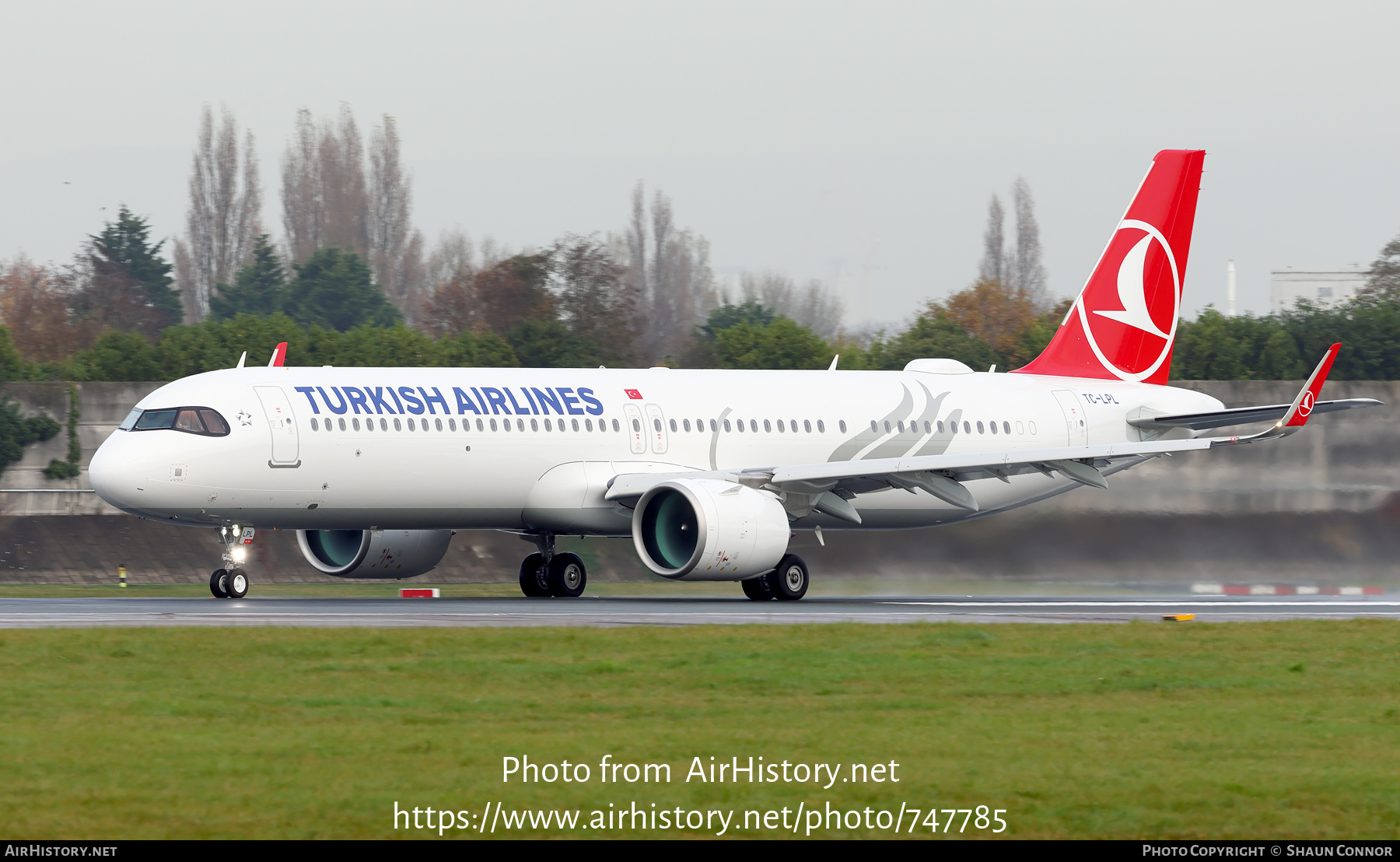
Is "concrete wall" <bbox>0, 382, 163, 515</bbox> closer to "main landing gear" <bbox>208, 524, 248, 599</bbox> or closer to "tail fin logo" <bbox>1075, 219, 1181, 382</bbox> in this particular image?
"main landing gear" <bbox>208, 524, 248, 599</bbox>

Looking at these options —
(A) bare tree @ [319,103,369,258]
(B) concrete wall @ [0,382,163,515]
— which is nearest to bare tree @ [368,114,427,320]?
(A) bare tree @ [319,103,369,258]

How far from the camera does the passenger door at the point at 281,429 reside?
27406 mm

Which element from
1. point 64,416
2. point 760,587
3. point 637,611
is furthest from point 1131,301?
point 64,416

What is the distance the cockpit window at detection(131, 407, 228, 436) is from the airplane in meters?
0.03

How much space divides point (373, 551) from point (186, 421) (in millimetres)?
5404

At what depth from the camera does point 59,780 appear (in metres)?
10.6

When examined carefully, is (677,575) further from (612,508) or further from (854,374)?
(854,374)

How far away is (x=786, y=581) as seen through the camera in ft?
100

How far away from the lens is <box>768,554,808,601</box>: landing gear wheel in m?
30.5

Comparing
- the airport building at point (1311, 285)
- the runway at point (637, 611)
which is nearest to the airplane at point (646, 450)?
the runway at point (637, 611)

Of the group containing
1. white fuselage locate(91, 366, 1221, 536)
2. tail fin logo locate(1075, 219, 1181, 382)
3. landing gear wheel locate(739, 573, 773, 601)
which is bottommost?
landing gear wheel locate(739, 573, 773, 601)

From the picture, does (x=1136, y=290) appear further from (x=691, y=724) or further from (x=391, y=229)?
(x=391, y=229)

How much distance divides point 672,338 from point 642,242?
1336 centimetres

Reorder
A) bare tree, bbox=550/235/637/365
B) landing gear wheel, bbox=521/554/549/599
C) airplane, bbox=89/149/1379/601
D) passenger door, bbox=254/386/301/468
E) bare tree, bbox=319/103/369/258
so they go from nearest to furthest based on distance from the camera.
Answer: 1. passenger door, bbox=254/386/301/468
2. airplane, bbox=89/149/1379/601
3. landing gear wheel, bbox=521/554/549/599
4. bare tree, bbox=550/235/637/365
5. bare tree, bbox=319/103/369/258
